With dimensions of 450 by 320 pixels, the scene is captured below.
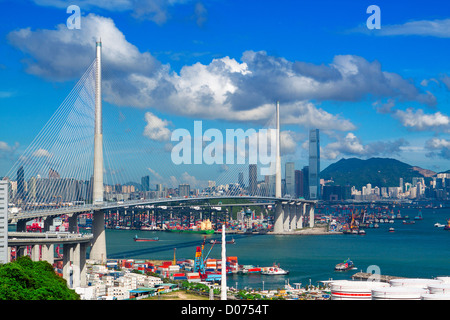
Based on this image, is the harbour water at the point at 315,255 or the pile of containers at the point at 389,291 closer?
the pile of containers at the point at 389,291

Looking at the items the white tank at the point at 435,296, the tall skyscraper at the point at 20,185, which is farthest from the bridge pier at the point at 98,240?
the white tank at the point at 435,296

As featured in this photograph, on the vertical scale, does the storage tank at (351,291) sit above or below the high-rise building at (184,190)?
below

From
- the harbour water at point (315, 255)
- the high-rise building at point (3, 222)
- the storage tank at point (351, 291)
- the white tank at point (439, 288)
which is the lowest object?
the harbour water at point (315, 255)

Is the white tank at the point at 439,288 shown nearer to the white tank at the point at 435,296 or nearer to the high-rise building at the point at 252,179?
the white tank at the point at 435,296

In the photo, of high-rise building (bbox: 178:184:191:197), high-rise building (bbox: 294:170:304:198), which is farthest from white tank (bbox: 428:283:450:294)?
high-rise building (bbox: 294:170:304:198)

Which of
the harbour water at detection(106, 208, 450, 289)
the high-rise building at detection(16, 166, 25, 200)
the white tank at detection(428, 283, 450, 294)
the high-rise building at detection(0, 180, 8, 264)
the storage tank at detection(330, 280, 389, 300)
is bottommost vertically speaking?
the harbour water at detection(106, 208, 450, 289)

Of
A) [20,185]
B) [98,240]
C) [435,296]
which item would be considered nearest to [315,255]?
[98,240]

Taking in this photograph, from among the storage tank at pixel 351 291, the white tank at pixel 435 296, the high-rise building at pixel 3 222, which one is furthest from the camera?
the high-rise building at pixel 3 222

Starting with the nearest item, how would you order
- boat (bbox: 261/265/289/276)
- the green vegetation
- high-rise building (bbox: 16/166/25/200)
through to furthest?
the green vegetation
boat (bbox: 261/265/289/276)
high-rise building (bbox: 16/166/25/200)

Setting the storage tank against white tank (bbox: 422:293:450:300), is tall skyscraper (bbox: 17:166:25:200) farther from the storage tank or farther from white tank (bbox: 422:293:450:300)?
white tank (bbox: 422:293:450:300)
